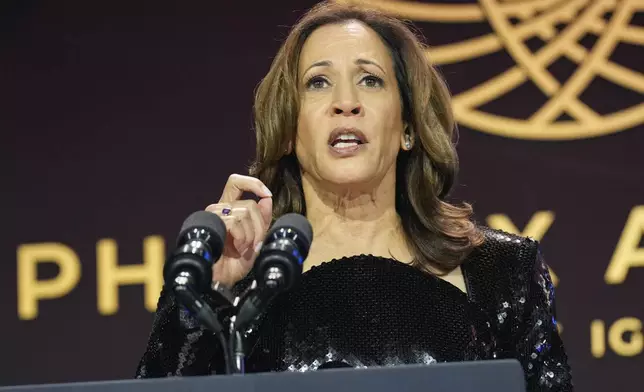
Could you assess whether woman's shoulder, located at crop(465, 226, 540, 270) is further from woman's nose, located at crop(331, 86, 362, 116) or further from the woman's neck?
woman's nose, located at crop(331, 86, 362, 116)

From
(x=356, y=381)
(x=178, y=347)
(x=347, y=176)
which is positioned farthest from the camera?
(x=347, y=176)

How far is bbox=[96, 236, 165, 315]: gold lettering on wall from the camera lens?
9.68 ft

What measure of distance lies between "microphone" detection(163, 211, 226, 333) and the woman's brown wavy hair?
77 centimetres

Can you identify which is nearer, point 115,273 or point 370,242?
point 370,242

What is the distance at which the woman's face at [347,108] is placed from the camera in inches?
75.2

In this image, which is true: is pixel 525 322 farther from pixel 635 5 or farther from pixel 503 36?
pixel 635 5

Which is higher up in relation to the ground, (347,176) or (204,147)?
(347,176)

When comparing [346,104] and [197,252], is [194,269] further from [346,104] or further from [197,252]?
[346,104]

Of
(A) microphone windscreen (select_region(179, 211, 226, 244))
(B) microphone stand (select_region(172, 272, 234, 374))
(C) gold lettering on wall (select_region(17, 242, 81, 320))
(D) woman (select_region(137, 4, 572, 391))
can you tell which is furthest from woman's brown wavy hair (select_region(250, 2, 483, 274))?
(C) gold lettering on wall (select_region(17, 242, 81, 320))

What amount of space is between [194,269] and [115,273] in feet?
5.93

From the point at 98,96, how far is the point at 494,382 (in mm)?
2198

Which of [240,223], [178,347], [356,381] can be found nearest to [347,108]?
[240,223]

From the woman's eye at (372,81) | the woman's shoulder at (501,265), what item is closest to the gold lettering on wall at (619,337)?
the woman's shoulder at (501,265)

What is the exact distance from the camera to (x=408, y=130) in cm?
207
